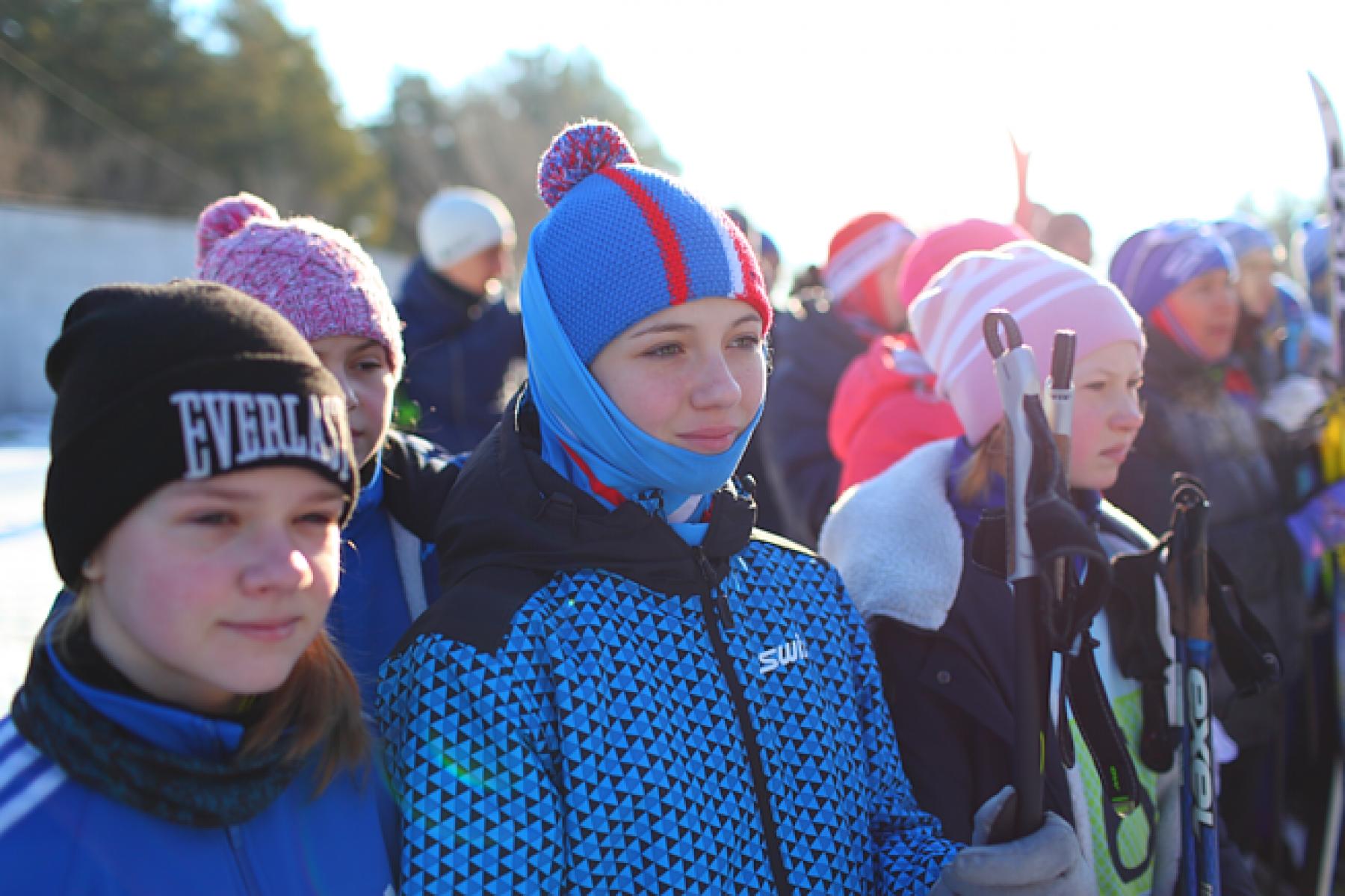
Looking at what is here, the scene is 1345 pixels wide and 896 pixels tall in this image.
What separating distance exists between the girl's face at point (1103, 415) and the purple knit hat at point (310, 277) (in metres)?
1.54

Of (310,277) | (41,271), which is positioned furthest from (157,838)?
(41,271)

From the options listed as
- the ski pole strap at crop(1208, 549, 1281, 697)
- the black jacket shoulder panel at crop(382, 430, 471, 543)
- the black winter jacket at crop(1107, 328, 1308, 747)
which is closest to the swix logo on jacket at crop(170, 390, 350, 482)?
the black jacket shoulder panel at crop(382, 430, 471, 543)

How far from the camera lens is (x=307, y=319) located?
5.70 feet

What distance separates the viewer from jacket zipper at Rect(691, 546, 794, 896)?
1.43 meters

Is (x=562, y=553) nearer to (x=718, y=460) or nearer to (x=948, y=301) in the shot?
(x=718, y=460)

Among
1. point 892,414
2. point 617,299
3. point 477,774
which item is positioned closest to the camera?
point 477,774

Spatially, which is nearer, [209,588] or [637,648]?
[209,588]

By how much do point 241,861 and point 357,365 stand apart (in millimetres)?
997

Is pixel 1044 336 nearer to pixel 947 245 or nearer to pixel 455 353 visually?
pixel 947 245

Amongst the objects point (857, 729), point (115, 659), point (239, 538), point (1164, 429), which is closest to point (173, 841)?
point (115, 659)

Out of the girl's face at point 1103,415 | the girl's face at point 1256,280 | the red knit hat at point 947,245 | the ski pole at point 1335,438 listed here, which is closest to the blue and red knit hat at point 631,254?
the girl's face at point 1103,415

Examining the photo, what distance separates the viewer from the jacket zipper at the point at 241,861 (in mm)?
1124

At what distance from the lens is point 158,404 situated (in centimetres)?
108

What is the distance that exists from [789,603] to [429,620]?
636mm
